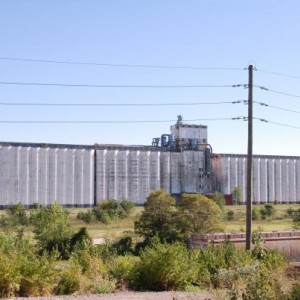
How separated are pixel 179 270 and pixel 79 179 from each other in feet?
204

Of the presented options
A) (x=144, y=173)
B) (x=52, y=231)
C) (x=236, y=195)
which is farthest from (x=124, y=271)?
(x=236, y=195)

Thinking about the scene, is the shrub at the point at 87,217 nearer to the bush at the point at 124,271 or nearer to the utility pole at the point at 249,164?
the utility pole at the point at 249,164

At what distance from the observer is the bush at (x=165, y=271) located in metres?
17.3

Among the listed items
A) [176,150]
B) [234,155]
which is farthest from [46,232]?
[234,155]

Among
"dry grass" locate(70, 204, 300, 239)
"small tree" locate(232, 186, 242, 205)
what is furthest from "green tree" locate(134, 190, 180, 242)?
"small tree" locate(232, 186, 242, 205)

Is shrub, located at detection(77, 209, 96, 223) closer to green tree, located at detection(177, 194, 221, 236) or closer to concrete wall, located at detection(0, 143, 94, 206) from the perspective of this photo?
green tree, located at detection(177, 194, 221, 236)

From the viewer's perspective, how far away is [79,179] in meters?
78.8

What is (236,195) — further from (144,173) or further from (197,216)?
(197,216)

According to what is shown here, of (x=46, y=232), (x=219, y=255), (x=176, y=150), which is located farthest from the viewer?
(x=176, y=150)

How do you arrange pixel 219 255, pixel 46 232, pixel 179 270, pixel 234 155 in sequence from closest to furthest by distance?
pixel 179 270 → pixel 219 255 → pixel 46 232 → pixel 234 155

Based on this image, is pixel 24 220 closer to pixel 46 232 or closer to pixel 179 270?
pixel 46 232

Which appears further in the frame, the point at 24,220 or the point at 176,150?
the point at 176,150

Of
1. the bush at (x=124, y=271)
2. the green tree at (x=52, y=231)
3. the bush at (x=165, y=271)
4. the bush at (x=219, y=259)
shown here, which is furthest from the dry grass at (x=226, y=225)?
the bush at (x=165, y=271)

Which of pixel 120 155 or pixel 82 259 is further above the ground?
pixel 120 155
